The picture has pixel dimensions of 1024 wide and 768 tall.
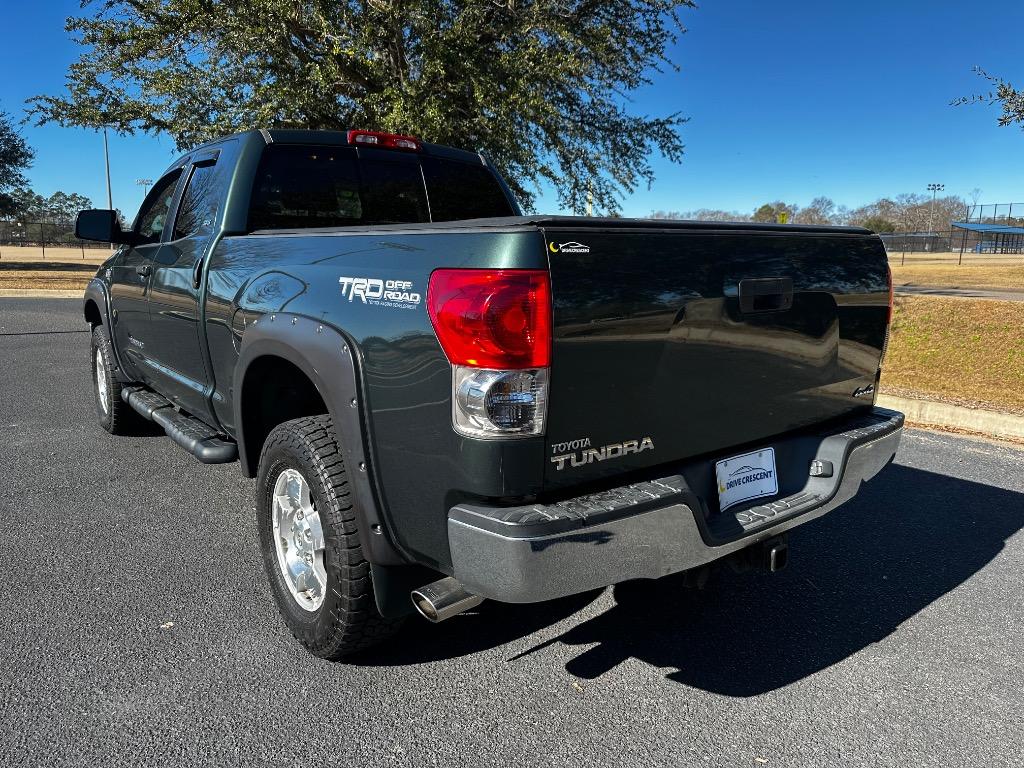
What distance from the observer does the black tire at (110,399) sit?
5.55 m

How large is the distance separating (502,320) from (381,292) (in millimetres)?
504

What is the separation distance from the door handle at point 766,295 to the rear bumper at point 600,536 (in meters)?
0.56

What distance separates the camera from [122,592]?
336 centimetres

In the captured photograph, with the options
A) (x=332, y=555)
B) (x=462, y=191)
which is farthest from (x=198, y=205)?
(x=332, y=555)

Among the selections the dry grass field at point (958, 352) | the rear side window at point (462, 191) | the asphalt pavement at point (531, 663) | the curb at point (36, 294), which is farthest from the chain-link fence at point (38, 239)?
the asphalt pavement at point (531, 663)

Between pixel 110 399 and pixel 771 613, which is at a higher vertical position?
pixel 110 399

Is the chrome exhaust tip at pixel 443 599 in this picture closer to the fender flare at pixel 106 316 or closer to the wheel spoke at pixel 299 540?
the wheel spoke at pixel 299 540

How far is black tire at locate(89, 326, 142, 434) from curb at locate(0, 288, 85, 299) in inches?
580

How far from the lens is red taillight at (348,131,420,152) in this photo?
3.94 metres

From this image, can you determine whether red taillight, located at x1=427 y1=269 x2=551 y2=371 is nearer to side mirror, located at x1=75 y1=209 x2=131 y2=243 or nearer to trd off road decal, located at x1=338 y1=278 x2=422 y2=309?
trd off road decal, located at x1=338 y1=278 x2=422 y2=309

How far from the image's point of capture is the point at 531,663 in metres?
2.87

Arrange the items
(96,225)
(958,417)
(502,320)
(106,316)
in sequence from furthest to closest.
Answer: (958,417) → (106,316) → (96,225) → (502,320)

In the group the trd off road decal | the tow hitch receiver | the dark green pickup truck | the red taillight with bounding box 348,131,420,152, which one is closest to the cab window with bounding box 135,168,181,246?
the dark green pickup truck

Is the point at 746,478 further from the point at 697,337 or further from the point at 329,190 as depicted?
the point at 329,190
